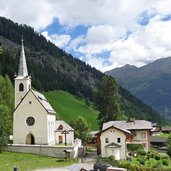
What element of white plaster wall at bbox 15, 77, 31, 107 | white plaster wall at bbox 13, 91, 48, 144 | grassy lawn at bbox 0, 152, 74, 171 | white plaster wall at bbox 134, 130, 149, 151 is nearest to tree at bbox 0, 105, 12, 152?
grassy lawn at bbox 0, 152, 74, 171

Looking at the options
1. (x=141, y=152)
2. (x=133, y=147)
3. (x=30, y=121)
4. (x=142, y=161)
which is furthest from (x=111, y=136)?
(x=30, y=121)

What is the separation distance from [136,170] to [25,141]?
29.7 meters

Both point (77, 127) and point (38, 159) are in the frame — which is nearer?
point (38, 159)

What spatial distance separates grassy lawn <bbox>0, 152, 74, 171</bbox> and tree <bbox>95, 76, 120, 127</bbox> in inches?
1429

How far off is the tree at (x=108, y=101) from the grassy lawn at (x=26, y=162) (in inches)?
1429

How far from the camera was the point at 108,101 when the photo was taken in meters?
95.7

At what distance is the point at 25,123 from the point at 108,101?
28.5m

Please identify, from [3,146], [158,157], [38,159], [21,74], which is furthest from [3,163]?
[21,74]

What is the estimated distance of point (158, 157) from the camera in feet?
216

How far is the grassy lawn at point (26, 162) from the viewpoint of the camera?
160 ft

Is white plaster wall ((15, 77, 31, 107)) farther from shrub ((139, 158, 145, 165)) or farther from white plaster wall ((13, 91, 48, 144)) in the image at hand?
shrub ((139, 158, 145, 165))

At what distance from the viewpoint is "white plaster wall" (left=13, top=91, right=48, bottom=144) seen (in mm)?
72062

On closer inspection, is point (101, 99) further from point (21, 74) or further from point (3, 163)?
point (3, 163)

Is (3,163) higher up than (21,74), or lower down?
lower down
